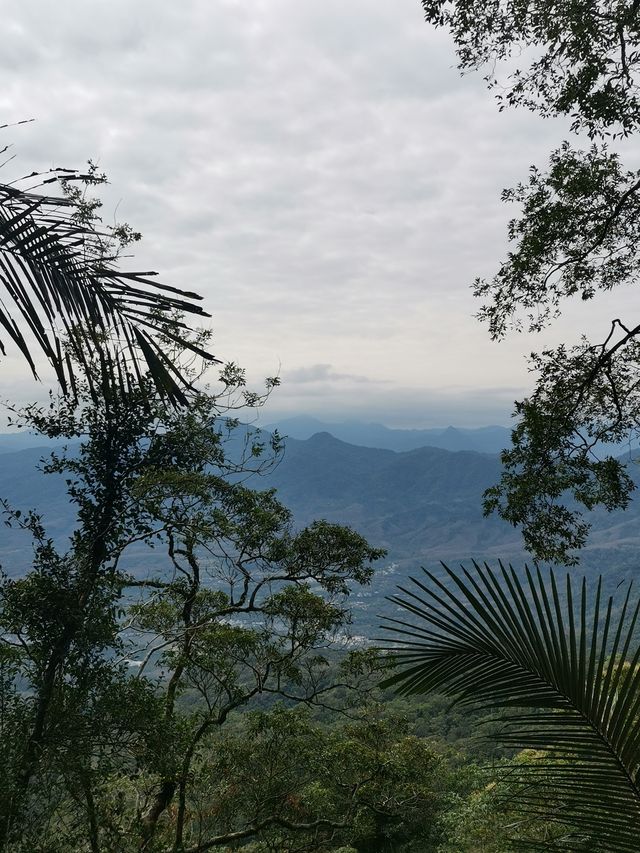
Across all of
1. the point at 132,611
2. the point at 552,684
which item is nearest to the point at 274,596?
Result: the point at 132,611

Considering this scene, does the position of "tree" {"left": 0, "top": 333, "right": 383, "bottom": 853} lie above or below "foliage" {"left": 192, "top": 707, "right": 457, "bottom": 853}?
above

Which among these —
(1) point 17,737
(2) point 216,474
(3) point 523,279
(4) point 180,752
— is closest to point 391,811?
(4) point 180,752

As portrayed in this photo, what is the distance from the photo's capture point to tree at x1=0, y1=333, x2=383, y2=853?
5.12m

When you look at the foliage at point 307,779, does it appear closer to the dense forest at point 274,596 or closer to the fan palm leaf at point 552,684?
the dense forest at point 274,596

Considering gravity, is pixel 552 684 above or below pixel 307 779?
above

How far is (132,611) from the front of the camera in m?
8.59

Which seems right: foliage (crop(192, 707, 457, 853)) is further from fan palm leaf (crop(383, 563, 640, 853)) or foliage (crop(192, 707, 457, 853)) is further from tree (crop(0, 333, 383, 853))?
fan palm leaf (crop(383, 563, 640, 853))

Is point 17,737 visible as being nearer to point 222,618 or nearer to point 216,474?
point 216,474

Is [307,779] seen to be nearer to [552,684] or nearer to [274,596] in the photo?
[274,596]

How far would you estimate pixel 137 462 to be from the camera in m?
6.79

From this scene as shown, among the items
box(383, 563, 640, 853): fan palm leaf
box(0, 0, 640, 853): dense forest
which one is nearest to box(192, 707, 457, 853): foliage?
box(0, 0, 640, 853): dense forest

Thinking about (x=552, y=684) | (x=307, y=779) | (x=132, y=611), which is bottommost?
(x=307, y=779)

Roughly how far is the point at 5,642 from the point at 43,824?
1678 millimetres

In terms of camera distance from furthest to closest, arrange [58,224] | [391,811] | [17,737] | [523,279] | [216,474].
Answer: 1. [391,811]
2. [216,474]
3. [523,279]
4. [17,737]
5. [58,224]
